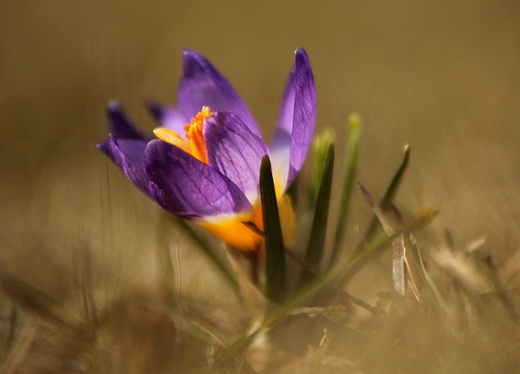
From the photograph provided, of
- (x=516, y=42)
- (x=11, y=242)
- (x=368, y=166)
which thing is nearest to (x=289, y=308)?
(x=368, y=166)

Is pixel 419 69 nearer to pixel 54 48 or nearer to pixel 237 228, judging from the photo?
pixel 237 228

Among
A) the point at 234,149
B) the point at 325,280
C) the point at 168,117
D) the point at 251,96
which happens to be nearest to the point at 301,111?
the point at 234,149

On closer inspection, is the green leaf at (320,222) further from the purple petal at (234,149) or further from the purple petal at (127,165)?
the purple petal at (127,165)

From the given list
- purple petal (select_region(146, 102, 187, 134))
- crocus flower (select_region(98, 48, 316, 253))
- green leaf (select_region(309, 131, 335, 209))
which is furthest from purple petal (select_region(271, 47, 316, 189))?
purple petal (select_region(146, 102, 187, 134))

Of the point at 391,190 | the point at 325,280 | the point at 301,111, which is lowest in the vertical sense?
the point at 325,280

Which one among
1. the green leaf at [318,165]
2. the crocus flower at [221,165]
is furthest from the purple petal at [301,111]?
the green leaf at [318,165]

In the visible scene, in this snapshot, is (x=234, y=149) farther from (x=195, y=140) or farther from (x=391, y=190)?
(x=391, y=190)
